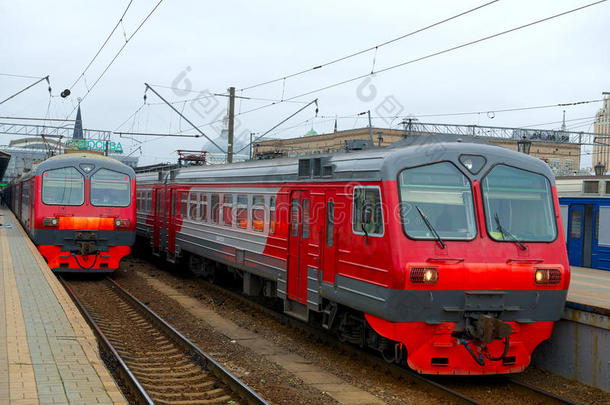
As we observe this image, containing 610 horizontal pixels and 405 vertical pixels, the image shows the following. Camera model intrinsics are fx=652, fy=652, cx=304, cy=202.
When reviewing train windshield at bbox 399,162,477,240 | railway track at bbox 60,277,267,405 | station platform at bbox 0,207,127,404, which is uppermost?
train windshield at bbox 399,162,477,240

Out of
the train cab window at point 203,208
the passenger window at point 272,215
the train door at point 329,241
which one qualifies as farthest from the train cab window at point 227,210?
the train door at point 329,241

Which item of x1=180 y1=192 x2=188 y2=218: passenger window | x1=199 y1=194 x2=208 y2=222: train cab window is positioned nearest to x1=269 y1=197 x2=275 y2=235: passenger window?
x1=199 y1=194 x2=208 y2=222: train cab window

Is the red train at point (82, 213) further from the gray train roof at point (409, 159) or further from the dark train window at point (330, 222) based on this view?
the dark train window at point (330, 222)

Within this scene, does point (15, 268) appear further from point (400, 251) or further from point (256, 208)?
point (400, 251)

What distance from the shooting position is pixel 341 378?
30.4 ft

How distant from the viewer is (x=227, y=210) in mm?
15312

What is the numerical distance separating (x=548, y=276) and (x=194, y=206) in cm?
1128

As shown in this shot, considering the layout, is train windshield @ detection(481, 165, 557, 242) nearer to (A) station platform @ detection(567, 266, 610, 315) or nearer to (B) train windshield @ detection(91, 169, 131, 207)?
(A) station platform @ detection(567, 266, 610, 315)

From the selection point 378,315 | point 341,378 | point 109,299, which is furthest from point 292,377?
point 109,299

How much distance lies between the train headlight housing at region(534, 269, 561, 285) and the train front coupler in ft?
2.84

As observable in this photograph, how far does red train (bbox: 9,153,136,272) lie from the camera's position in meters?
17.6

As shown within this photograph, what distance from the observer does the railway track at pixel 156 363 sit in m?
8.23

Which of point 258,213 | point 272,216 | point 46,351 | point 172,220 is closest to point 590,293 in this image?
point 272,216

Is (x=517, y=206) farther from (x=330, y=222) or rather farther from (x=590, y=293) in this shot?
(x=590, y=293)
